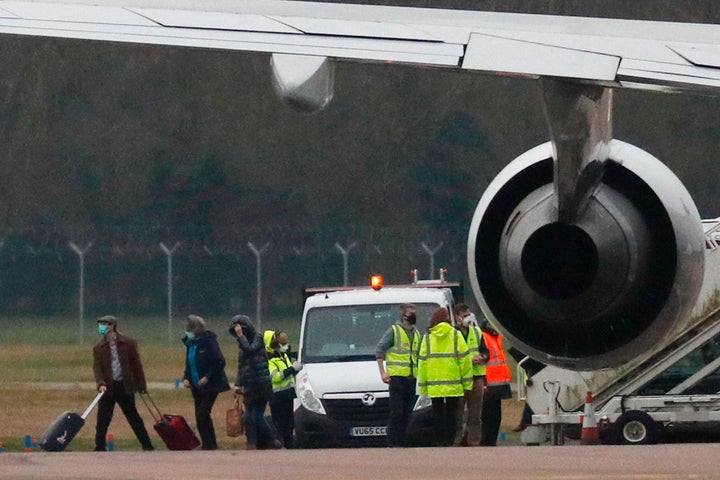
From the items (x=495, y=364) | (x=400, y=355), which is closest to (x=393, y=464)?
(x=400, y=355)

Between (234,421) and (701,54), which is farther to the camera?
(234,421)

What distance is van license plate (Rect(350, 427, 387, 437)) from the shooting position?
56.8 ft

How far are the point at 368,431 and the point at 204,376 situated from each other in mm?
1753

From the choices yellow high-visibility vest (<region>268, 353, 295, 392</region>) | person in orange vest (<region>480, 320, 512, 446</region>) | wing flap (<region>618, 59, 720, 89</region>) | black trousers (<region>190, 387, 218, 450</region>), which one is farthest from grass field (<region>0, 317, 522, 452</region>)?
wing flap (<region>618, 59, 720, 89</region>)

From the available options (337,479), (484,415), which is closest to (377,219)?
(484,415)

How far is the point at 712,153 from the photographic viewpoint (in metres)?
29.5

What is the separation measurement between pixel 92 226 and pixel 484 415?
15.6 metres

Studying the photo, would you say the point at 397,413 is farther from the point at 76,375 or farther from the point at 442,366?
the point at 76,375

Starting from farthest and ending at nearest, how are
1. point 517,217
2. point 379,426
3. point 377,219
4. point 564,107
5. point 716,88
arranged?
point 377,219 < point 379,426 < point 517,217 < point 564,107 < point 716,88

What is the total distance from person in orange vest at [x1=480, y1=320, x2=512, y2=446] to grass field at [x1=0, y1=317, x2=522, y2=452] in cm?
114

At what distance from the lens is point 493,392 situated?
18.1 meters

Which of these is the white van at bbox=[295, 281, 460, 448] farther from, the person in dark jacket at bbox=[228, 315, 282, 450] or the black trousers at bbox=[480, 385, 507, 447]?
the black trousers at bbox=[480, 385, 507, 447]

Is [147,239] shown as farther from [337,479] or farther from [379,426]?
[337,479]

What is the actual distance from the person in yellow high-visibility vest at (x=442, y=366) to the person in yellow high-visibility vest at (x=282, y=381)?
1.96m
